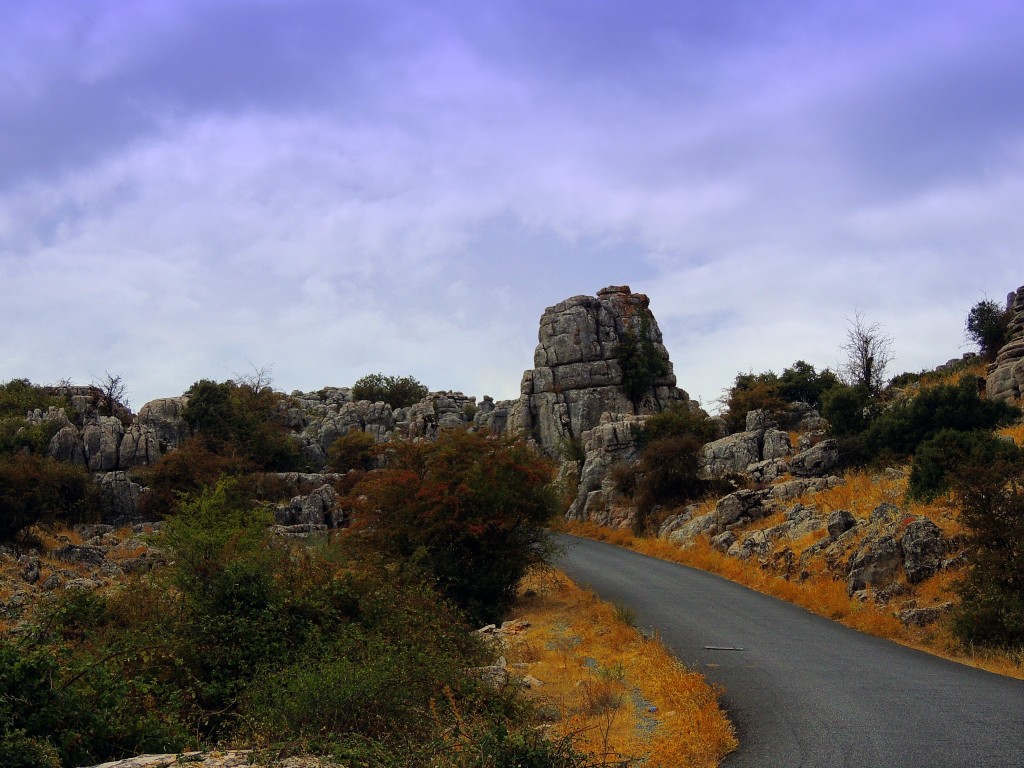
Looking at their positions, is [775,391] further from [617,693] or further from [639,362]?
[617,693]

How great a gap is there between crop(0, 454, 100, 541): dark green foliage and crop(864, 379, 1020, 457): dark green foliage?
1462 inches

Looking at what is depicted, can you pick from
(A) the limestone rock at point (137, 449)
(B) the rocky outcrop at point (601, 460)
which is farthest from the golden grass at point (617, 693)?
(A) the limestone rock at point (137, 449)

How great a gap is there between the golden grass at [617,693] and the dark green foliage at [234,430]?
43.9 metres

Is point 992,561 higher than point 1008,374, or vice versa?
point 1008,374

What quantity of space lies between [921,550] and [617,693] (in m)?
11.2

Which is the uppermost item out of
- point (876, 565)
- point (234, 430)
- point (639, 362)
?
point (639, 362)

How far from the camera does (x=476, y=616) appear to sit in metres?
21.1

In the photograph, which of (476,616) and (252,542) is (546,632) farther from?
(252,542)

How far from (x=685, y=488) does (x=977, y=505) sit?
76.0 feet

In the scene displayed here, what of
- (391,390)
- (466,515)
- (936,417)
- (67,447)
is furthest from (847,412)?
(391,390)

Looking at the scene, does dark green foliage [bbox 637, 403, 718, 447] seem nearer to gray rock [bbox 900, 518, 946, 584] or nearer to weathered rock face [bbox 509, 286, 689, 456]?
weathered rock face [bbox 509, 286, 689, 456]

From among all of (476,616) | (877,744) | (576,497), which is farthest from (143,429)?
(877,744)

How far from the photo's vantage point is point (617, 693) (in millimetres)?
12531

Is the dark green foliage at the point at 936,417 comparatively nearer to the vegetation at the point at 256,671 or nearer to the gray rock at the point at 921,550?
the gray rock at the point at 921,550
